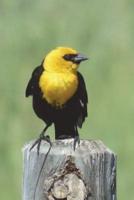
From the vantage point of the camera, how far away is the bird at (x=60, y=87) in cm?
500

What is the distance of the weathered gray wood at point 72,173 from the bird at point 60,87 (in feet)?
5.30

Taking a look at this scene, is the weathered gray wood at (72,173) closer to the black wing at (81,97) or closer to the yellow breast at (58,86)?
the yellow breast at (58,86)

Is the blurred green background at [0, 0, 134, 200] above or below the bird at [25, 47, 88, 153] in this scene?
below

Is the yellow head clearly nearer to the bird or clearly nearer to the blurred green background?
the bird

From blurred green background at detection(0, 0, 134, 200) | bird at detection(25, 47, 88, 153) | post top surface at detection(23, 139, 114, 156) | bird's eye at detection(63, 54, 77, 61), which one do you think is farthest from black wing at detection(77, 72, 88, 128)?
post top surface at detection(23, 139, 114, 156)

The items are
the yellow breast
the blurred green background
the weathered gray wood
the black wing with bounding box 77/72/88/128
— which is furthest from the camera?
the blurred green background

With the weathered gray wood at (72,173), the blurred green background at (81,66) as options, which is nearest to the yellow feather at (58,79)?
the blurred green background at (81,66)

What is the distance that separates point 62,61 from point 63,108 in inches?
10.2

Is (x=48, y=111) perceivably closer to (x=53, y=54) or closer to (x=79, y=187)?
(x=53, y=54)

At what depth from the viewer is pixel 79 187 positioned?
127 inches

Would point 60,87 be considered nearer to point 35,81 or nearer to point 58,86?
point 58,86

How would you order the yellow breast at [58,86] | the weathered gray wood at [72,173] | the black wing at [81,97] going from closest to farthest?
the weathered gray wood at [72,173] < the yellow breast at [58,86] < the black wing at [81,97]

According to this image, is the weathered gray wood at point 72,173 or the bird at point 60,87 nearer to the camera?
the weathered gray wood at point 72,173

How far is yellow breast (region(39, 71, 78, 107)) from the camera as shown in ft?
16.3
